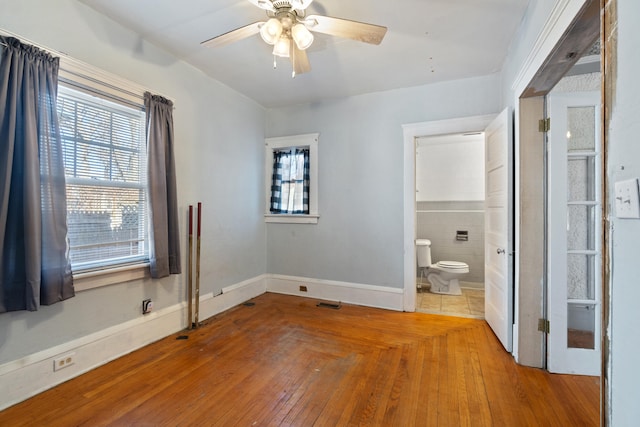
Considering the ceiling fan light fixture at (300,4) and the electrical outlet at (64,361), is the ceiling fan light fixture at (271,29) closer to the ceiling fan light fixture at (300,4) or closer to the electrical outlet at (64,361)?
the ceiling fan light fixture at (300,4)

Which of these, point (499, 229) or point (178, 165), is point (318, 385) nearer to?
point (499, 229)

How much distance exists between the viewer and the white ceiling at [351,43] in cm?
207

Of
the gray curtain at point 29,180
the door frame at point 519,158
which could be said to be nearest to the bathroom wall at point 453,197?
the door frame at point 519,158

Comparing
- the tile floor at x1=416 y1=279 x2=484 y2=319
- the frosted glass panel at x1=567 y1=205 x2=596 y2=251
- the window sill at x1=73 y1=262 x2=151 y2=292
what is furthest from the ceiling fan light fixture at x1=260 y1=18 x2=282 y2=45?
the tile floor at x1=416 y1=279 x2=484 y2=319

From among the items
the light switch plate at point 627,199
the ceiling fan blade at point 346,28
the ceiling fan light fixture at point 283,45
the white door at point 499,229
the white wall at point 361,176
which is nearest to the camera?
the light switch plate at point 627,199

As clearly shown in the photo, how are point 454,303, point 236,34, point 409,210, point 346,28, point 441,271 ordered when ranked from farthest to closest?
point 441,271
point 454,303
point 409,210
point 236,34
point 346,28

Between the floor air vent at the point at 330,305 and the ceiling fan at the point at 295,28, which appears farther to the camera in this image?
the floor air vent at the point at 330,305

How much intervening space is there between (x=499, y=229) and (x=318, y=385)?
2.03m

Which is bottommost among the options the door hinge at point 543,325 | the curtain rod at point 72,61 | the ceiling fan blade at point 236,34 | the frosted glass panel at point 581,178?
the door hinge at point 543,325

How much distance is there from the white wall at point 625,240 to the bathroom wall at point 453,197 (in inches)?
146

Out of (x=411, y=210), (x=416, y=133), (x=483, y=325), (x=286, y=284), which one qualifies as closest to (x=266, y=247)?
(x=286, y=284)

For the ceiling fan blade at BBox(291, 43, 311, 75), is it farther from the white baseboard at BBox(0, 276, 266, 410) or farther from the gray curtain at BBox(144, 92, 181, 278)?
the white baseboard at BBox(0, 276, 266, 410)

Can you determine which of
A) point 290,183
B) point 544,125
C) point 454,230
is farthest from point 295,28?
point 454,230

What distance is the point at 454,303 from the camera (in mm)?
3703
